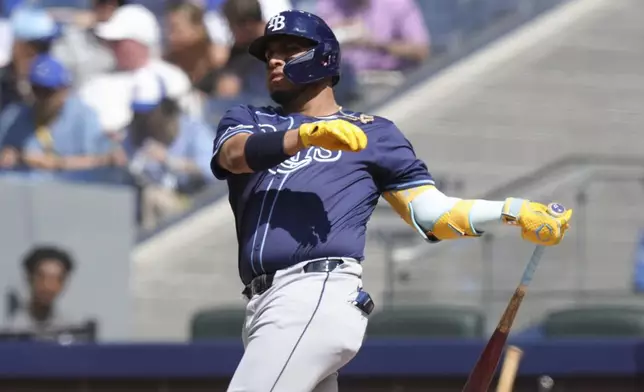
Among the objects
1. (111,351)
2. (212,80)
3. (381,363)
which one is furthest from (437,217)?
(212,80)

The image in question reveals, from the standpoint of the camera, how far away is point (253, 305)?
11.6ft

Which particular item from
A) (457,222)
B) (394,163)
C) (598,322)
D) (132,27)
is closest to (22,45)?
(132,27)

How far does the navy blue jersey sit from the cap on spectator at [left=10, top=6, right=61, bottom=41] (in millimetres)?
5422

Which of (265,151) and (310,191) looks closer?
(265,151)

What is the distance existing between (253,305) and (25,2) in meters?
6.13

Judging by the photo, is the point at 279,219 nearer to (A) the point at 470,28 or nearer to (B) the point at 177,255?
(B) the point at 177,255

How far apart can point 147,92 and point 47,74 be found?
2.17 feet

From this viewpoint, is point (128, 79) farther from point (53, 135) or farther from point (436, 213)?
point (436, 213)

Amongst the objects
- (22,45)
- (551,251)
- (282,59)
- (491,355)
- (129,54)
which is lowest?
(551,251)

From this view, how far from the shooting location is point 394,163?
368cm

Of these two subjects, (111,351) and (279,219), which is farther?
(111,351)

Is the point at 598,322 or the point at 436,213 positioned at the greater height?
the point at 436,213

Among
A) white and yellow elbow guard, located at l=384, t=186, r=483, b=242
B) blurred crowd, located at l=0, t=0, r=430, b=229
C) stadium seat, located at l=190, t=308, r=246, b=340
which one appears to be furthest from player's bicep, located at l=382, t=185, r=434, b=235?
blurred crowd, located at l=0, t=0, r=430, b=229

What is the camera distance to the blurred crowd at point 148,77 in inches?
334
